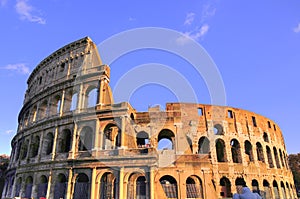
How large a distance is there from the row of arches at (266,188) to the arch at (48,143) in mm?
17115

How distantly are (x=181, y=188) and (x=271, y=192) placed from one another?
11632 millimetres

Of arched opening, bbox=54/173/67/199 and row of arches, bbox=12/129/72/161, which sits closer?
arched opening, bbox=54/173/67/199

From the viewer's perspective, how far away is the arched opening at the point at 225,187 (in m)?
21.2


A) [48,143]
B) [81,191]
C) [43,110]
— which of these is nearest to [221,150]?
[81,191]

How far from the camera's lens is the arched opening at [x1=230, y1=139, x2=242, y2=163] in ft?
78.3

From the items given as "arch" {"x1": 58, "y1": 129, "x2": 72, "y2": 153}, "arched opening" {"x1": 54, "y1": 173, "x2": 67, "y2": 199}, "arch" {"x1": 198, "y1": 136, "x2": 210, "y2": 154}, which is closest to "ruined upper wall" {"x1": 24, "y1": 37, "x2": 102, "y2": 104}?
"arch" {"x1": 58, "y1": 129, "x2": 72, "y2": 153}

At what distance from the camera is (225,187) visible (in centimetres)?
2169

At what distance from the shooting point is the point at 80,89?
21109 mm

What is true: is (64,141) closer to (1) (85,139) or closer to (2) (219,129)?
(1) (85,139)

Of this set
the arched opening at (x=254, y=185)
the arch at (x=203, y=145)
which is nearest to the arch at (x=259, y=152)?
the arched opening at (x=254, y=185)

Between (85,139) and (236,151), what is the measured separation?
16.2 metres

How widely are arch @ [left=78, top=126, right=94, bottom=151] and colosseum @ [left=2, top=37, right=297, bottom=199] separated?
9 cm

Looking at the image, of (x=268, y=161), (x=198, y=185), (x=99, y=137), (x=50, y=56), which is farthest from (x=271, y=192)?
(x=50, y=56)

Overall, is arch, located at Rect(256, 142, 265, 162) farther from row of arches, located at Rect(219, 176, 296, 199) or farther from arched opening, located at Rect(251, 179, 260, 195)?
arched opening, located at Rect(251, 179, 260, 195)
